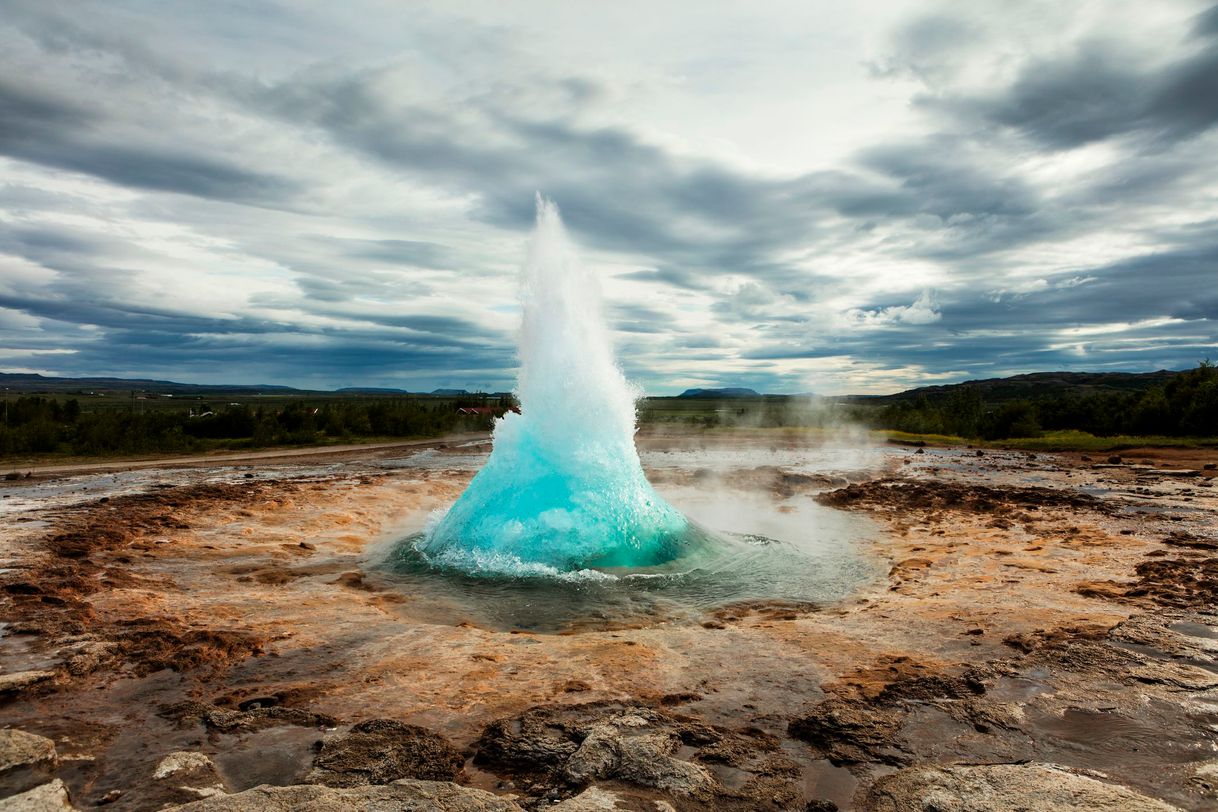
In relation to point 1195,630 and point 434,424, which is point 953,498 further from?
point 434,424

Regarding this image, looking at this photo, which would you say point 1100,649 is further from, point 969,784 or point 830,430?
point 830,430

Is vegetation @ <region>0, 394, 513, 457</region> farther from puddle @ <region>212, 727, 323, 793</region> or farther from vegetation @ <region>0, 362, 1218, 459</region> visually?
puddle @ <region>212, 727, 323, 793</region>

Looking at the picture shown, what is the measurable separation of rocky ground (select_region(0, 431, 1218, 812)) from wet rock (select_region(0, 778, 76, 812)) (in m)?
0.01

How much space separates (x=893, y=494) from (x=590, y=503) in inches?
404

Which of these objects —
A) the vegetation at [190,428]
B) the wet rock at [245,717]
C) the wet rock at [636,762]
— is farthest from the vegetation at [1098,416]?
the wet rock at [245,717]

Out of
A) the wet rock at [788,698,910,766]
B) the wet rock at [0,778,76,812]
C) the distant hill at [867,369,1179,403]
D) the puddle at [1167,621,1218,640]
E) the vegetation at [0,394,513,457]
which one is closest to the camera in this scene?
the wet rock at [0,778,76,812]

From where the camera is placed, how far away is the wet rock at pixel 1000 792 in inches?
121

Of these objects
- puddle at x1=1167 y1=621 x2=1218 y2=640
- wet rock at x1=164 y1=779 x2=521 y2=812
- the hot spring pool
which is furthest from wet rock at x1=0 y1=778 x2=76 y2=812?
puddle at x1=1167 y1=621 x2=1218 y2=640

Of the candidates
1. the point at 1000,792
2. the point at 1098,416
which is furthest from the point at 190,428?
the point at 1098,416

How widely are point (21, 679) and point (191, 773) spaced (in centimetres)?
220

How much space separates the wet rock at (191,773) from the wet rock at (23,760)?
52cm

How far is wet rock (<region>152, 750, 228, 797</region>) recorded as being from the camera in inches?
129

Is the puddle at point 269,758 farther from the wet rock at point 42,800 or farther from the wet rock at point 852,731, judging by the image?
the wet rock at point 852,731

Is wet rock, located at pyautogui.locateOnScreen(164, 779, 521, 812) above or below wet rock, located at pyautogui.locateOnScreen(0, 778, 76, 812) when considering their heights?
below
